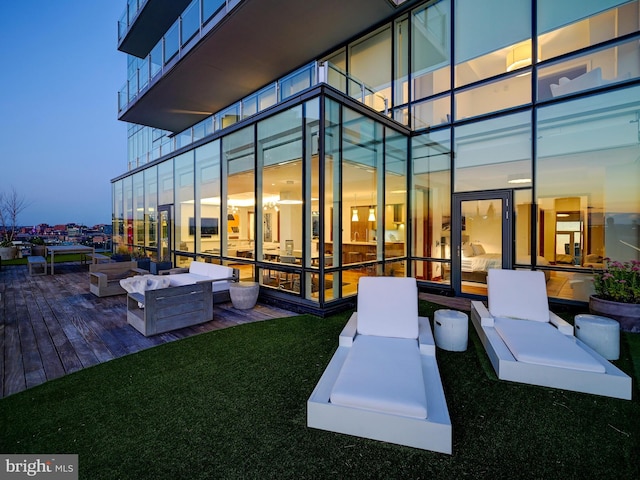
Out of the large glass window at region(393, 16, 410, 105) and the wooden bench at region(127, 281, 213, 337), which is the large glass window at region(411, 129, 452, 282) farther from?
the wooden bench at region(127, 281, 213, 337)

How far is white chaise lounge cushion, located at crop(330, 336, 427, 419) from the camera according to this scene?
2133mm

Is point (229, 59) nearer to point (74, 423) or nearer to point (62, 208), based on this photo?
point (74, 423)

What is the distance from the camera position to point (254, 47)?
7941 mm

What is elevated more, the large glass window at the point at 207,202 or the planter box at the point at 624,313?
the large glass window at the point at 207,202

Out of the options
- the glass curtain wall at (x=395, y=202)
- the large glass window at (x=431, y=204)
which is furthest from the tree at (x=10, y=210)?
the large glass window at (x=431, y=204)

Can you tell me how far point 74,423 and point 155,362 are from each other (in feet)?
3.78

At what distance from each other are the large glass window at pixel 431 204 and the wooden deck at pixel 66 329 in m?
0.81

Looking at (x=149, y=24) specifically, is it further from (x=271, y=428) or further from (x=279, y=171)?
(x=271, y=428)

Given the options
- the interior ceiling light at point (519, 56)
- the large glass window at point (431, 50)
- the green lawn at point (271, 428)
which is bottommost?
the green lawn at point (271, 428)

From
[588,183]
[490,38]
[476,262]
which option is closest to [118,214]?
[476,262]

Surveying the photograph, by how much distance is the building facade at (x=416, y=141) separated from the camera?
5.54 meters

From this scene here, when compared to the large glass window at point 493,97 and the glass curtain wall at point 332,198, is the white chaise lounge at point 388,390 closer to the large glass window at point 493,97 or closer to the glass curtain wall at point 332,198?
the glass curtain wall at point 332,198

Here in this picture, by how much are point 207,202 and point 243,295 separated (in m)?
3.91

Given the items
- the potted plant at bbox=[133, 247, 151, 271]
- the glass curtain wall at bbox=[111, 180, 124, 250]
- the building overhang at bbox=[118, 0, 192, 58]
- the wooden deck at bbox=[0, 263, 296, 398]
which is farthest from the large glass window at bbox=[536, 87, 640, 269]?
the glass curtain wall at bbox=[111, 180, 124, 250]
